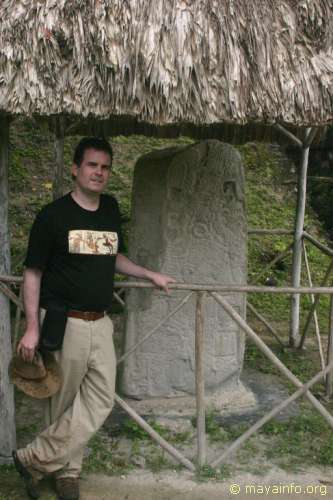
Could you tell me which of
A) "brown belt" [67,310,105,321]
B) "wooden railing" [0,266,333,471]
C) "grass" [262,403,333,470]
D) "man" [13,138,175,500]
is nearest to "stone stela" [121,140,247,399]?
"grass" [262,403,333,470]

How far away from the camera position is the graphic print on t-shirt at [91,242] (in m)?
2.95

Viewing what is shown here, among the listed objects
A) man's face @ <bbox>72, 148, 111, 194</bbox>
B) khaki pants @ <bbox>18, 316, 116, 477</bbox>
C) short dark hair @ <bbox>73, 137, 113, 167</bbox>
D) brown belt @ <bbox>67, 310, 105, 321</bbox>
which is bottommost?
khaki pants @ <bbox>18, 316, 116, 477</bbox>

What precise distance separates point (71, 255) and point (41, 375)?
599 millimetres

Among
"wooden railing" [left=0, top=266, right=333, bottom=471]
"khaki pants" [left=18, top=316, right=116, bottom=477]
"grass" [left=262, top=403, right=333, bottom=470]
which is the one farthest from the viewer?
"grass" [left=262, top=403, right=333, bottom=470]

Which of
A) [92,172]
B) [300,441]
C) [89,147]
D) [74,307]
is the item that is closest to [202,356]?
[74,307]

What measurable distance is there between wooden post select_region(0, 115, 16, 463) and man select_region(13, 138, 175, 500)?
10.9 inches

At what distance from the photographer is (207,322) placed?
4332mm

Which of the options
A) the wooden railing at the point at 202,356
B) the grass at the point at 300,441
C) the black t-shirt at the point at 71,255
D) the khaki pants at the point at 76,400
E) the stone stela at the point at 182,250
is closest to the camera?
the black t-shirt at the point at 71,255

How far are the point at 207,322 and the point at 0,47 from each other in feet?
7.30

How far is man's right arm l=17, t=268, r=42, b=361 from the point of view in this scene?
297cm

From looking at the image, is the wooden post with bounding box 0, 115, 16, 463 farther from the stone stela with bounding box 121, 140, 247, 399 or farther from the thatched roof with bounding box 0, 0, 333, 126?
the stone stela with bounding box 121, 140, 247, 399

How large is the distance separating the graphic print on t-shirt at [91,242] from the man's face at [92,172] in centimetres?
21

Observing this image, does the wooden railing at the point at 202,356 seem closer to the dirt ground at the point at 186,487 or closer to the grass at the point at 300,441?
the dirt ground at the point at 186,487

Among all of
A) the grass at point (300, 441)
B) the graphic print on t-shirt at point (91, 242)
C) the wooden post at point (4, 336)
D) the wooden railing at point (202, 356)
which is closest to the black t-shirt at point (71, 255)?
the graphic print on t-shirt at point (91, 242)
